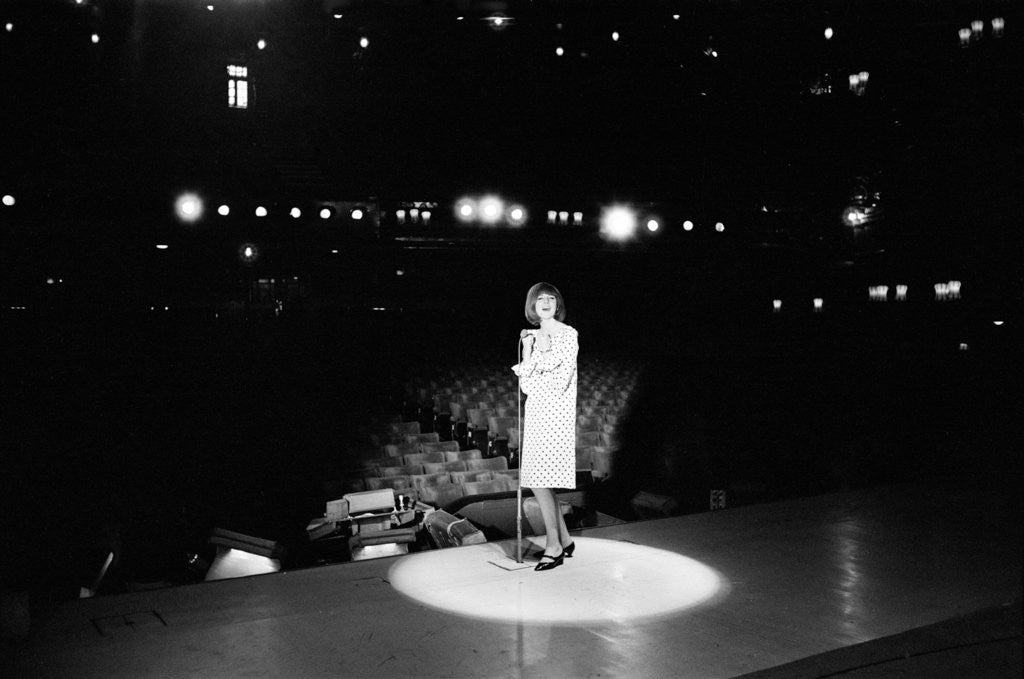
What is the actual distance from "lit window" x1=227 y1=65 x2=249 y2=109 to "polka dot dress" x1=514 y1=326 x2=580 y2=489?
15225mm

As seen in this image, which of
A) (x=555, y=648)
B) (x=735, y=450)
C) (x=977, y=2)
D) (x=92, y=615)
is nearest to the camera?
(x=555, y=648)

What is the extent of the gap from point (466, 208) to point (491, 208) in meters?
0.52

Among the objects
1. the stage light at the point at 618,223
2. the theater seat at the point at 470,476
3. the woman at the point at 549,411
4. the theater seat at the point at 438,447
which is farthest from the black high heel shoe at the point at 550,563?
the stage light at the point at 618,223

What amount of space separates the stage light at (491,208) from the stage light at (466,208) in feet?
0.59

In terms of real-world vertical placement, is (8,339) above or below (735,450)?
above

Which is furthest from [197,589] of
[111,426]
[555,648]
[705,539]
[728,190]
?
[728,190]

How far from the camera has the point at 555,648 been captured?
7.32ft

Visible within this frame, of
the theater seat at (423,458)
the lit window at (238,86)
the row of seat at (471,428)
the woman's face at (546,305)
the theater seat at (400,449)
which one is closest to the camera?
the woman's face at (546,305)

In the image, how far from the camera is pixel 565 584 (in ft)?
9.46

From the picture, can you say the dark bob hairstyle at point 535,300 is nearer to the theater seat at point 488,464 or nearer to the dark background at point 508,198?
the theater seat at point 488,464

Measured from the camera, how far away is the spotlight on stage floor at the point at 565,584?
257cm

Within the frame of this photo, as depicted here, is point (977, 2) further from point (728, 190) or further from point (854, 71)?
point (728, 190)

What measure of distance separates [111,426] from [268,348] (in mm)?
6349

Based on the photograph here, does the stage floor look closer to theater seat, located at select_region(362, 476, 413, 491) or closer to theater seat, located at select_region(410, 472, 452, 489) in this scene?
theater seat, located at select_region(410, 472, 452, 489)
